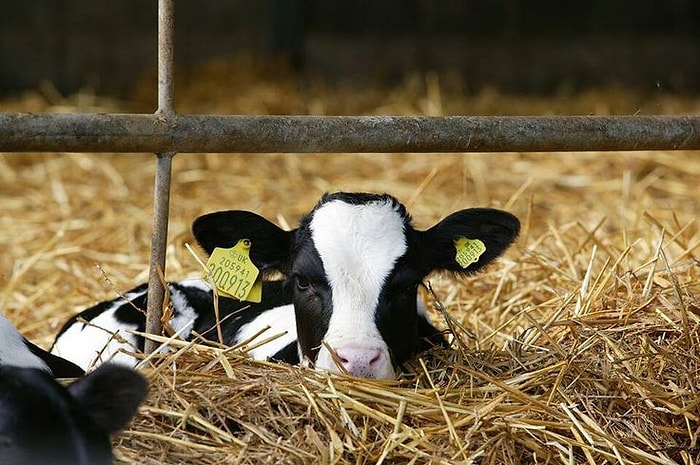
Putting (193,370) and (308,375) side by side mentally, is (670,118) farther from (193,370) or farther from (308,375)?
(193,370)

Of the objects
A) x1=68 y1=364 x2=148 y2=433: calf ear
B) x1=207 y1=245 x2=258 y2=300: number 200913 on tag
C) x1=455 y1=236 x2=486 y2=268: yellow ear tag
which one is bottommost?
x1=207 y1=245 x2=258 y2=300: number 200913 on tag

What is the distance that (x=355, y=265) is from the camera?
3.95 meters

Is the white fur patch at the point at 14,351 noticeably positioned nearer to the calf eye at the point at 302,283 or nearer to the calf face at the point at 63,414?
the calf face at the point at 63,414

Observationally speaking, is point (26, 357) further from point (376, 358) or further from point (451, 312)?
point (451, 312)

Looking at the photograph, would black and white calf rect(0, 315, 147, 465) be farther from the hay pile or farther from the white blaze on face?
the white blaze on face

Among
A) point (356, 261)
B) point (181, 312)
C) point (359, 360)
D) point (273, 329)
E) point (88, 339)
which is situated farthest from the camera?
point (181, 312)

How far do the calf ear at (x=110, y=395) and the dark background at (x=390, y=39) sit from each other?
33.0 feet

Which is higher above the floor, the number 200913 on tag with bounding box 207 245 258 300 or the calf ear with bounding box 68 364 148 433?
the calf ear with bounding box 68 364 148 433

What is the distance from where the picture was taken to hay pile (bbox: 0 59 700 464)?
3275 millimetres

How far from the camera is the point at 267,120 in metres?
3.80

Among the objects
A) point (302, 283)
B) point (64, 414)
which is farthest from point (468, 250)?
point (64, 414)

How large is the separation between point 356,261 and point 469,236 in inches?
22.8

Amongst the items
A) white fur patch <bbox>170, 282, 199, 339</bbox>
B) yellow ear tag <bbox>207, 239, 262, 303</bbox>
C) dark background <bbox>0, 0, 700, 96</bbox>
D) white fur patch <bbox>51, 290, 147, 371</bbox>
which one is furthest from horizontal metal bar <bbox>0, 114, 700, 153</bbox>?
dark background <bbox>0, 0, 700, 96</bbox>

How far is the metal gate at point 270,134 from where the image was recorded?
3.53 metres
